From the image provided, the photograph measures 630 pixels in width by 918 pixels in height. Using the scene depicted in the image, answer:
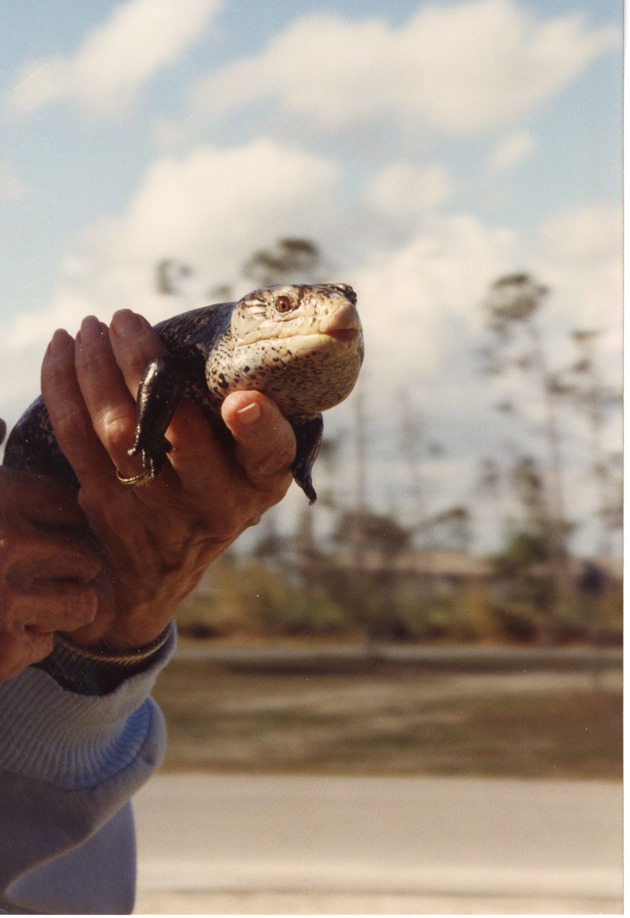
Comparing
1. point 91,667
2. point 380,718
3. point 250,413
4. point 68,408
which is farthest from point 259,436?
point 380,718

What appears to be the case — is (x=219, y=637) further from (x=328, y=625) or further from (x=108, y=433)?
(x=108, y=433)

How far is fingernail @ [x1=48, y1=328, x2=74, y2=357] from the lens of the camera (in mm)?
1115

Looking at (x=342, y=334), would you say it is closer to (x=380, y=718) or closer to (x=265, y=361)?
(x=265, y=361)

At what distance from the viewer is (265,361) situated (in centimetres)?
93

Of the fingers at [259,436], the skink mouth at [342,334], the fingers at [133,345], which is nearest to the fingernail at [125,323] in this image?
the fingers at [133,345]

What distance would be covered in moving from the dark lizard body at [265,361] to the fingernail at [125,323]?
32mm

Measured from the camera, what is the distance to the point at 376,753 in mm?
8492

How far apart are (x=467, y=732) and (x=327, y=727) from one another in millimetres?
1144

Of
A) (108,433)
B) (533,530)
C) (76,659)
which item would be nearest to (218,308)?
(108,433)

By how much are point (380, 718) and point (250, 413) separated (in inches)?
344

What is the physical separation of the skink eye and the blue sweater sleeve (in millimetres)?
573

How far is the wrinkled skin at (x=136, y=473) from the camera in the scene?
1.02m

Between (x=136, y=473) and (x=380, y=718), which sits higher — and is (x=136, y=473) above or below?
below

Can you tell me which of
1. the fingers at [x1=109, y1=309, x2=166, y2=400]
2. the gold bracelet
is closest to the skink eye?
the fingers at [x1=109, y1=309, x2=166, y2=400]
